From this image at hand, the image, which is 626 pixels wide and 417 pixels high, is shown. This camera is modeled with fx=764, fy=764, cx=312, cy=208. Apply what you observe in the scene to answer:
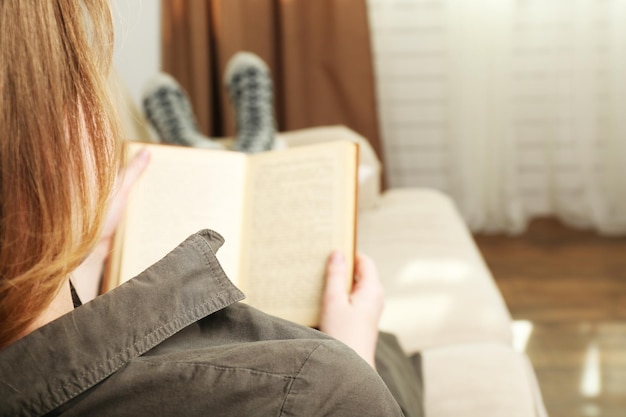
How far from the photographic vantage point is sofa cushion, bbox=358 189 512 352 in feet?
4.30

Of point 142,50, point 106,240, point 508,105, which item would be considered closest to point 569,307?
point 508,105

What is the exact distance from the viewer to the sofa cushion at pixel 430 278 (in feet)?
4.30

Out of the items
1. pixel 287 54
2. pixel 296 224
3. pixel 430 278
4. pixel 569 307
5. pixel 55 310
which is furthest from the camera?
pixel 287 54

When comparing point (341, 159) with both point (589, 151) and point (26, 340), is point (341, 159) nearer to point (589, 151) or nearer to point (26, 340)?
point (26, 340)

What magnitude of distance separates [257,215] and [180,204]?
0.10 metres

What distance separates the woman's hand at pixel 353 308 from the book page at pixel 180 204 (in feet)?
0.53

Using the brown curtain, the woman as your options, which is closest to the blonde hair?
the woman

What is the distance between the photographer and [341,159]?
3.30ft

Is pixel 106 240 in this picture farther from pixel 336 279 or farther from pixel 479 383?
pixel 479 383

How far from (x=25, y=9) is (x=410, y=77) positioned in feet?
8.63

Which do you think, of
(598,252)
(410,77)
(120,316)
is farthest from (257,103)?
(120,316)

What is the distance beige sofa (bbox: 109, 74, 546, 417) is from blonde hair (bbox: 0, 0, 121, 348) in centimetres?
21

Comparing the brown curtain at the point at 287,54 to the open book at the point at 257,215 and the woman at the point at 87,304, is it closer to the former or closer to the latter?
the open book at the point at 257,215

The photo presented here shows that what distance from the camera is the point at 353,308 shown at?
872 mm
